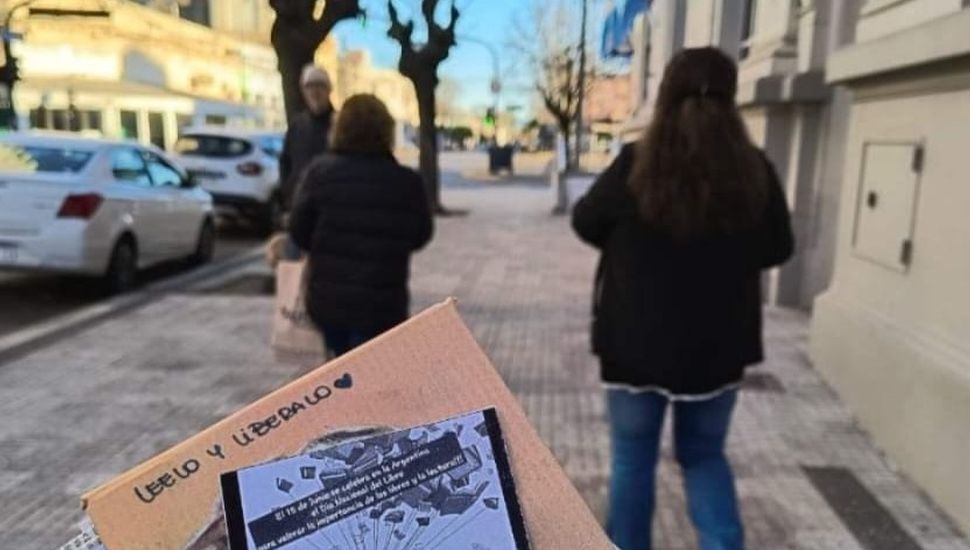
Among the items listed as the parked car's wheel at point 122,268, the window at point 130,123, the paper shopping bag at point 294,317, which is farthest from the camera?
the window at point 130,123

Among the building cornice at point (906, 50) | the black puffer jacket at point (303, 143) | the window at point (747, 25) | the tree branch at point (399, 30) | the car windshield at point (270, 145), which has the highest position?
the tree branch at point (399, 30)

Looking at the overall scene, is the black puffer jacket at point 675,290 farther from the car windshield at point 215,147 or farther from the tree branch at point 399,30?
the tree branch at point 399,30

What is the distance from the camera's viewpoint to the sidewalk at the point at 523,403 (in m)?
3.46

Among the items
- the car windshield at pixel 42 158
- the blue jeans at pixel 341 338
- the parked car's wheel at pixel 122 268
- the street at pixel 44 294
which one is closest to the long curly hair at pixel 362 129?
the blue jeans at pixel 341 338

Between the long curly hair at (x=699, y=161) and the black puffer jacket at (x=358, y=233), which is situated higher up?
the long curly hair at (x=699, y=161)

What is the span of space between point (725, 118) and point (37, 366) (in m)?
5.07

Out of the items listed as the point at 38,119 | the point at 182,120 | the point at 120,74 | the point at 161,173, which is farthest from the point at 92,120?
the point at 161,173

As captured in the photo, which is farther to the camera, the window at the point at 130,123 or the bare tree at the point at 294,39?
the window at the point at 130,123

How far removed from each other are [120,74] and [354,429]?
40.6m

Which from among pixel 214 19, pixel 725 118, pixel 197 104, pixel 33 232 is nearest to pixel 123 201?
pixel 33 232

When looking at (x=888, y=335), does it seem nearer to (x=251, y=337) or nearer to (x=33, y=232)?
(x=251, y=337)

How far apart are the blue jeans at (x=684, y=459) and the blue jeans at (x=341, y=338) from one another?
1347mm

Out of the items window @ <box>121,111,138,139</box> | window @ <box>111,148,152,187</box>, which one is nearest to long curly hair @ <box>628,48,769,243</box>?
window @ <box>111,148,152,187</box>

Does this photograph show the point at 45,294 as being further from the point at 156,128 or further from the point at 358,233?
the point at 156,128
